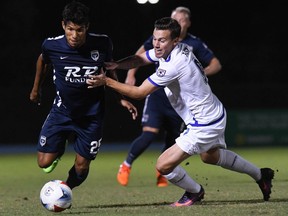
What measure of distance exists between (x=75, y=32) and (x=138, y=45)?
15.6 metres

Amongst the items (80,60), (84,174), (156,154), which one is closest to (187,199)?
(84,174)

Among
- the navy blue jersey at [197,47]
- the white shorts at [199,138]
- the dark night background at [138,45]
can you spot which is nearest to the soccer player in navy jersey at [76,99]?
the white shorts at [199,138]

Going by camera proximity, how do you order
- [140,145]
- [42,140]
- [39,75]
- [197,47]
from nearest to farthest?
[42,140] < [39,75] < [197,47] < [140,145]

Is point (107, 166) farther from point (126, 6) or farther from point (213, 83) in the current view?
point (126, 6)

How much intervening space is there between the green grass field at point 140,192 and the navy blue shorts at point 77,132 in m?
0.56

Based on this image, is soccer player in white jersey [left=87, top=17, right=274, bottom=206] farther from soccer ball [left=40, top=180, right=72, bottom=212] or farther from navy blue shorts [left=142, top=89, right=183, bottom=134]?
navy blue shorts [left=142, top=89, right=183, bottom=134]

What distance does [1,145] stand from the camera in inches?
774

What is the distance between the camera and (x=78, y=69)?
7.87 metres

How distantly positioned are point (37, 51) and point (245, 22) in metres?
7.50

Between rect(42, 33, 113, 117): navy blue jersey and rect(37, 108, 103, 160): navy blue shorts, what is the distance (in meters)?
0.07

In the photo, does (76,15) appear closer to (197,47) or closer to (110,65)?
(110,65)

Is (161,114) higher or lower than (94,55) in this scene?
lower

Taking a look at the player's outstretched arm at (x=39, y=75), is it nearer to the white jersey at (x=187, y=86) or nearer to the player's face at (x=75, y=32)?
the player's face at (x=75, y=32)

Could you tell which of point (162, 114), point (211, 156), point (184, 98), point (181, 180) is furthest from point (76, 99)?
point (162, 114)
